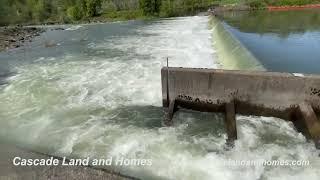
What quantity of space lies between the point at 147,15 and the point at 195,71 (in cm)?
5181

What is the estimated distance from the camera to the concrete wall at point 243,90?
1025 cm

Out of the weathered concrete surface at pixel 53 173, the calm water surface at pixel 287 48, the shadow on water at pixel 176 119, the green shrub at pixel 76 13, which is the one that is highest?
the calm water surface at pixel 287 48

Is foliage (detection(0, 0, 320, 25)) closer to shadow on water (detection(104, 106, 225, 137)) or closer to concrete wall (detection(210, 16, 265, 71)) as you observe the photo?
concrete wall (detection(210, 16, 265, 71))

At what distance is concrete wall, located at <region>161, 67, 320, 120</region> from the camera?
33.6 ft

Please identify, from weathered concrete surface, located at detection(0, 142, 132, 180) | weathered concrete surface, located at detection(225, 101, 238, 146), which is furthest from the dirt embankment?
weathered concrete surface, located at detection(225, 101, 238, 146)

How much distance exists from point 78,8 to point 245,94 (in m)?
63.3

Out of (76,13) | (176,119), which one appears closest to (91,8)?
(76,13)

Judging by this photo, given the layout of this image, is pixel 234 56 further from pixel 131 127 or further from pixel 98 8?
pixel 98 8

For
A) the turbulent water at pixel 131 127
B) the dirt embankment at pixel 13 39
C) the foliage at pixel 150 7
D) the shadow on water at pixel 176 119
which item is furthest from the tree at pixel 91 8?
the shadow on water at pixel 176 119

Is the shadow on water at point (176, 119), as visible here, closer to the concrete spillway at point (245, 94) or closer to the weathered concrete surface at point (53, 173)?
the concrete spillway at point (245, 94)

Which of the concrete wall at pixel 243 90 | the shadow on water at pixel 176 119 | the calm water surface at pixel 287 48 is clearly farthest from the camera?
the calm water surface at pixel 287 48

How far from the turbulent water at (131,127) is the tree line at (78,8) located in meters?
43.6

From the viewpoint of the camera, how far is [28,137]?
34.4 ft

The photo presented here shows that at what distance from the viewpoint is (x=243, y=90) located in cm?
1091
